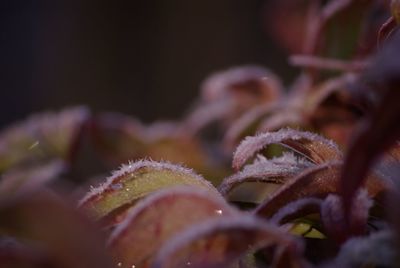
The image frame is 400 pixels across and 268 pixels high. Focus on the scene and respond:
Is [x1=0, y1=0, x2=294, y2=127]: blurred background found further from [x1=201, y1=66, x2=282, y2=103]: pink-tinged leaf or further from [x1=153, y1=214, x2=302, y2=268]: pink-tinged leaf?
[x1=153, y1=214, x2=302, y2=268]: pink-tinged leaf

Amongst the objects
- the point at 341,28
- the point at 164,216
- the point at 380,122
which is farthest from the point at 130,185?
the point at 341,28

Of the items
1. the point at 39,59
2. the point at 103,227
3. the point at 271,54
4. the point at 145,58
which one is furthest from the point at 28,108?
the point at 103,227

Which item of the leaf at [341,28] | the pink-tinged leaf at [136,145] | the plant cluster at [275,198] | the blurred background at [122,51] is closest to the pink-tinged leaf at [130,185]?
the plant cluster at [275,198]

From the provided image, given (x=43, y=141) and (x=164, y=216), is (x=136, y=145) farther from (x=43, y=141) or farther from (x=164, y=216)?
(x=164, y=216)

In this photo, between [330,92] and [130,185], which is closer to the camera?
[130,185]

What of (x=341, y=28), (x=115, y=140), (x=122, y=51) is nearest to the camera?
(x=341, y=28)

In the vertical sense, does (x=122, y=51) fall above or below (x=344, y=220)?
above
